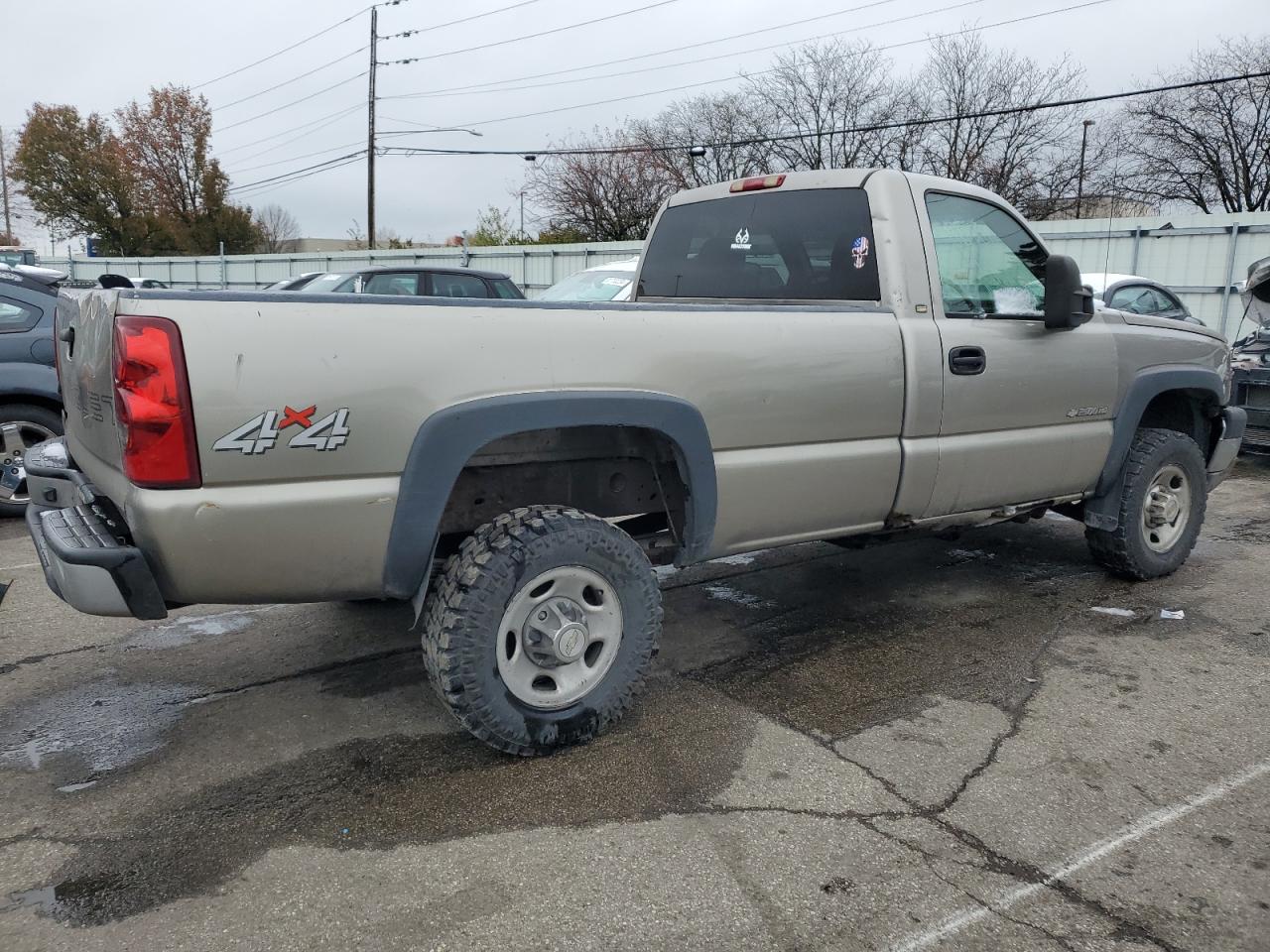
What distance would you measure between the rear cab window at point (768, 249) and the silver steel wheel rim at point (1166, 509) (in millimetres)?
2285

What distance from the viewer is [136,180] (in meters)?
46.7

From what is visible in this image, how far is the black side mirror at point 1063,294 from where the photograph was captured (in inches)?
167

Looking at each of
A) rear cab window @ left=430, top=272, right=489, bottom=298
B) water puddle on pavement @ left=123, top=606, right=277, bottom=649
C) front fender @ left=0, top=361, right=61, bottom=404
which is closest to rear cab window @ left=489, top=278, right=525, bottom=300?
rear cab window @ left=430, top=272, right=489, bottom=298

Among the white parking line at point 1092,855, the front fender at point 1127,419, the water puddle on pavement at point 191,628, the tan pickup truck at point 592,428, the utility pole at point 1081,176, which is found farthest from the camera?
the utility pole at point 1081,176

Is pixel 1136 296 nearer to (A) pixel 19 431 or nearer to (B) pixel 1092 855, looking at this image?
(B) pixel 1092 855

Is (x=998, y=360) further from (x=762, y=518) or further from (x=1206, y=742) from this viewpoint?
(x=1206, y=742)

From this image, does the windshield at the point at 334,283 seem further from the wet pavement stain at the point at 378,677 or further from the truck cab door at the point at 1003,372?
the truck cab door at the point at 1003,372

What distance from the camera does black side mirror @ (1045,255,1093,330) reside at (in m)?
4.23

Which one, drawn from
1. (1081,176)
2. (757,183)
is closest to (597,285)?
(757,183)

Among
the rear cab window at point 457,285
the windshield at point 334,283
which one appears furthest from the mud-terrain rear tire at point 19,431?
the windshield at point 334,283

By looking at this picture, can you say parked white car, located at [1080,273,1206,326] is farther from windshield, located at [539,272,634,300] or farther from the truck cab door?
the truck cab door

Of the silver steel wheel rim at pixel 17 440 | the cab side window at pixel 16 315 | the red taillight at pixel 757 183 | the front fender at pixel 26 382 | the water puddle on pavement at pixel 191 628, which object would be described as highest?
the red taillight at pixel 757 183

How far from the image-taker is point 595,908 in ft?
8.20

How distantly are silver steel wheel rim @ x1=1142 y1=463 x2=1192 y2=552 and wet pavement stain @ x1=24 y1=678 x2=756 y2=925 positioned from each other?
9.87 feet
